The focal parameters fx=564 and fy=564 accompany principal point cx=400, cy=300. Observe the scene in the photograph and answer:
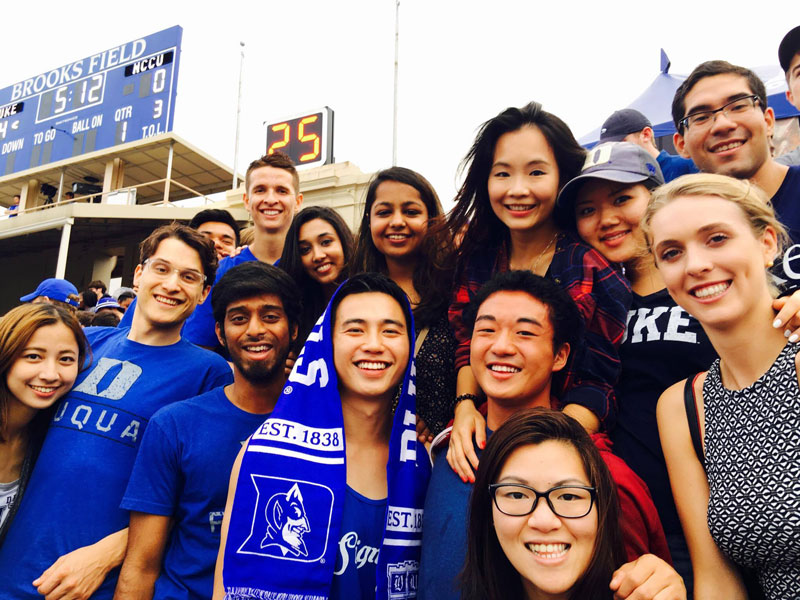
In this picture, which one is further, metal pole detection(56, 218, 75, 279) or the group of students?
metal pole detection(56, 218, 75, 279)

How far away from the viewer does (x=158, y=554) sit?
250cm

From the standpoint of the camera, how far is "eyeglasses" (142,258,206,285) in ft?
10.6

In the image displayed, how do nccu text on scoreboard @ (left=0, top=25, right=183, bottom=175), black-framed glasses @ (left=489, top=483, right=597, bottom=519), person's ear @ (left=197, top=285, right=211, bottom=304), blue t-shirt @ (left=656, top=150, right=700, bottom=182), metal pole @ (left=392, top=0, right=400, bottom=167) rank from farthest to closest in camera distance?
nccu text on scoreboard @ (left=0, top=25, right=183, bottom=175) < metal pole @ (left=392, top=0, right=400, bottom=167) < blue t-shirt @ (left=656, top=150, right=700, bottom=182) < person's ear @ (left=197, top=285, right=211, bottom=304) < black-framed glasses @ (left=489, top=483, right=597, bottom=519)

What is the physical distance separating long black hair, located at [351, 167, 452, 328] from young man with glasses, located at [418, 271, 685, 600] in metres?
0.44

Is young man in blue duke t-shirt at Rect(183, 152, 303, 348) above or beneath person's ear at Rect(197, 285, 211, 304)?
above

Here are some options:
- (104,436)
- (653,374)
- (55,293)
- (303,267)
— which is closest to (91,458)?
(104,436)

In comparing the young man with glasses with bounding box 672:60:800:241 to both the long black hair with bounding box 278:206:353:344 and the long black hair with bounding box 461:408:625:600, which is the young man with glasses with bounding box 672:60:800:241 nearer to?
the long black hair with bounding box 461:408:625:600

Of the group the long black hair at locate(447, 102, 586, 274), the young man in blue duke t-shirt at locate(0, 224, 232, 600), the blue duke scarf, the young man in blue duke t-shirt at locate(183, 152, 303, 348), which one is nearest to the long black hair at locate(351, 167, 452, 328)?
the long black hair at locate(447, 102, 586, 274)

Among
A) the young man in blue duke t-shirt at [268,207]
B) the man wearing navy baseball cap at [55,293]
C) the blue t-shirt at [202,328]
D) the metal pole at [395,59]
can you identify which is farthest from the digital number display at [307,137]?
the blue t-shirt at [202,328]

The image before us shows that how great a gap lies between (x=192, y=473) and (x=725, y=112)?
3085 millimetres

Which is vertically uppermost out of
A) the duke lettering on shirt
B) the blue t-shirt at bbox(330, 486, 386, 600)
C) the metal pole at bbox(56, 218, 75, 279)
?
the metal pole at bbox(56, 218, 75, 279)

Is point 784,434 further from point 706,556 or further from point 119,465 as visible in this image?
point 119,465

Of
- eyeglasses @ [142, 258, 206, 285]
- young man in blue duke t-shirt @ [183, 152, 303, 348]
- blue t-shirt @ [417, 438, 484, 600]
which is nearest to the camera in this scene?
blue t-shirt @ [417, 438, 484, 600]

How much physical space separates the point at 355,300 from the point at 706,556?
166 cm
